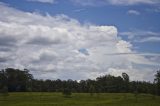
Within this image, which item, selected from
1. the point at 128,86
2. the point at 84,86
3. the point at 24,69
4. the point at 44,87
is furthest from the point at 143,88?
the point at 24,69

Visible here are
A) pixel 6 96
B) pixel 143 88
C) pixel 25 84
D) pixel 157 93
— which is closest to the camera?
pixel 6 96

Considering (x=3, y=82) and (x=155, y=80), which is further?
(x=3, y=82)

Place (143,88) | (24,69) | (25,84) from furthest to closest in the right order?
(24,69)
(25,84)
(143,88)

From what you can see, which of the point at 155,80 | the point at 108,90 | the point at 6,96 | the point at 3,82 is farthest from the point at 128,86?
the point at 6,96

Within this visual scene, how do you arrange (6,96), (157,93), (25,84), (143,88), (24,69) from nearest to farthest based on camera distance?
(6,96), (157,93), (143,88), (25,84), (24,69)

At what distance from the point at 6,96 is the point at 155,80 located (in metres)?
65.1

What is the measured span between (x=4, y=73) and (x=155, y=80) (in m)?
86.4

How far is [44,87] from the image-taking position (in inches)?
7766

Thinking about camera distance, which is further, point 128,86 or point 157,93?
point 128,86

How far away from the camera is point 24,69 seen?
199m

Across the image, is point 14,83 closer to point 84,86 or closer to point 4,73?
point 4,73

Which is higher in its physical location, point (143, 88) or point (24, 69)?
point (24, 69)

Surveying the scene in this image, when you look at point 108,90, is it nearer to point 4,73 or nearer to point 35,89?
point 35,89

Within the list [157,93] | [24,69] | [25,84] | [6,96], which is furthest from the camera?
[24,69]
